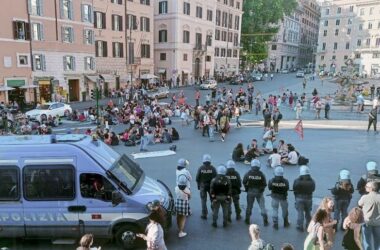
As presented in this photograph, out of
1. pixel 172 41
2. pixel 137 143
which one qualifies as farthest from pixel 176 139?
pixel 172 41

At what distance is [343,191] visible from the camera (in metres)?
7.94

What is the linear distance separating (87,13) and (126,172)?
3336cm

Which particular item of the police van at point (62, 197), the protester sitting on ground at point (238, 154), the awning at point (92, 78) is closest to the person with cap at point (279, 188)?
the police van at point (62, 197)

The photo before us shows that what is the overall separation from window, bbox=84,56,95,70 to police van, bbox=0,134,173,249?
32068 mm

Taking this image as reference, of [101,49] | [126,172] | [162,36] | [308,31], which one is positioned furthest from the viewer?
[308,31]

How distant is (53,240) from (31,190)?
1.18m

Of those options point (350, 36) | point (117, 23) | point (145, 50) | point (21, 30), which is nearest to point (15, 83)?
point (21, 30)

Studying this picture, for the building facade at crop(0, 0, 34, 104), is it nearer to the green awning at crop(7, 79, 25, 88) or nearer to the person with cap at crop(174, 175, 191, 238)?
the green awning at crop(7, 79, 25, 88)

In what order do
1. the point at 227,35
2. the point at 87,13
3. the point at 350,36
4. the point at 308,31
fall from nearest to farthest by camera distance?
the point at 87,13 < the point at 227,35 < the point at 350,36 < the point at 308,31

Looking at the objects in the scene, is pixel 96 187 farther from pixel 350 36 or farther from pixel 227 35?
pixel 350 36

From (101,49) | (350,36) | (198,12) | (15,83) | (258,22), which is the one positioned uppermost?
(258,22)

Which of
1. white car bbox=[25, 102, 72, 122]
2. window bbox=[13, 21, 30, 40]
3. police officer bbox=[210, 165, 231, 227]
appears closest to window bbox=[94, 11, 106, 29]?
window bbox=[13, 21, 30, 40]

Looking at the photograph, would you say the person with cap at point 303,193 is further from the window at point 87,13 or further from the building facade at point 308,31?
the building facade at point 308,31

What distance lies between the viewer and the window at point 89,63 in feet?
124
